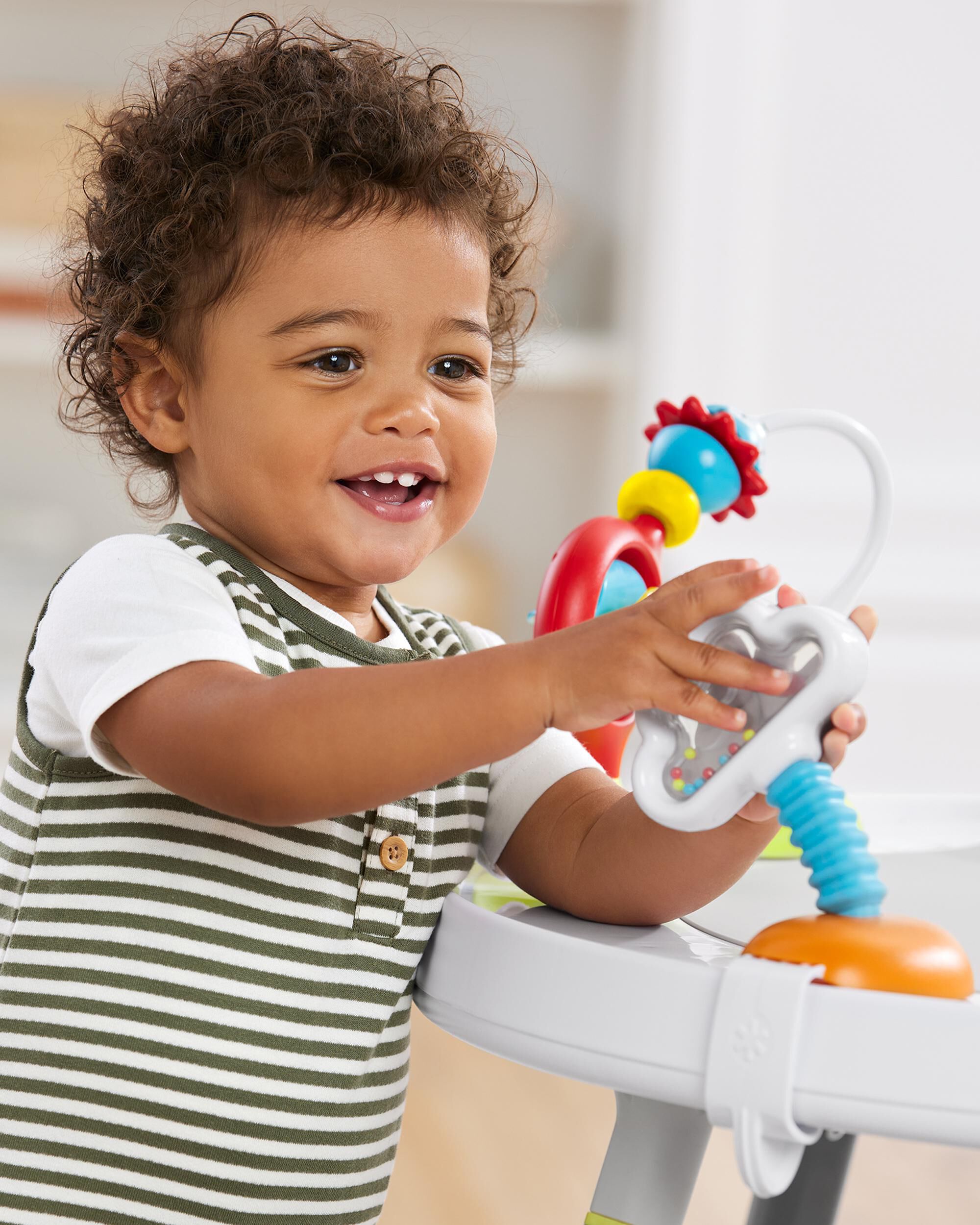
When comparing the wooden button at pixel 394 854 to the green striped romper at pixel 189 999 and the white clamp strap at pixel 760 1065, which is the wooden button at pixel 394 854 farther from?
the white clamp strap at pixel 760 1065

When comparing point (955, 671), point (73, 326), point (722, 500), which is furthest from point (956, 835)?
point (955, 671)

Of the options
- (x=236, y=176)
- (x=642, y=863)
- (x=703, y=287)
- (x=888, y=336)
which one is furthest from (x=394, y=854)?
(x=888, y=336)

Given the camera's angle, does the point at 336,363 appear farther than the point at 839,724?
Yes

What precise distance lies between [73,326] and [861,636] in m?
0.58

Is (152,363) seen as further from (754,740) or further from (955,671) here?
(955,671)

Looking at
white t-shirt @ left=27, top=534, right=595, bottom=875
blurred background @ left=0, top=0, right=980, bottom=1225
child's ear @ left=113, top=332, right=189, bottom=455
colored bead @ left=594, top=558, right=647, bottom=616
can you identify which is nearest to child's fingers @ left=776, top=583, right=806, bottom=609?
white t-shirt @ left=27, top=534, right=595, bottom=875

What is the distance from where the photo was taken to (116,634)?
0.55 meters

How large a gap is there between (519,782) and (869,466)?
0.94 ft

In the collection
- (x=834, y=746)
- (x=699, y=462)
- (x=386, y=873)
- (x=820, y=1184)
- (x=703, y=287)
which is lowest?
(x=820, y=1184)

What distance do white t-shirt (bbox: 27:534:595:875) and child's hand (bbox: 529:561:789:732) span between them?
0.07 metres

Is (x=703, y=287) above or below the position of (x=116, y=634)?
above

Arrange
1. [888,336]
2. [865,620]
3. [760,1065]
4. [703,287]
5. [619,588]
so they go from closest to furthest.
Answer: [760,1065], [865,620], [619,588], [703,287], [888,336]

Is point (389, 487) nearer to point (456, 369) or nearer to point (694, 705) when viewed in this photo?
point (456, 369)

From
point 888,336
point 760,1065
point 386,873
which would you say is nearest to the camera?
point 760,1065
